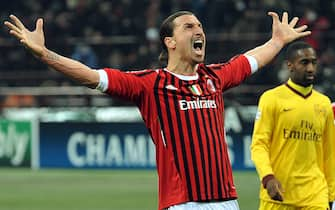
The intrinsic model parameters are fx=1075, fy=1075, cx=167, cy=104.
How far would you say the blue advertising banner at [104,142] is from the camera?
21656mm

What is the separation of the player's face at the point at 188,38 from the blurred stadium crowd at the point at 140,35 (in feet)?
47.7

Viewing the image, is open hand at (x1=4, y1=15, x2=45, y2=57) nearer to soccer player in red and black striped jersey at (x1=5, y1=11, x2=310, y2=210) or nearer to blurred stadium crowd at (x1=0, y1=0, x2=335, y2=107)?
soccer player in red and black striped jersey at (x1=5, y1=11, x2=310, y2=210)

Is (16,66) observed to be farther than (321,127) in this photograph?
Yes

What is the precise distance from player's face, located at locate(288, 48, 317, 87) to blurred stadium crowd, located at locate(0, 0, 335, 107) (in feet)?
41.0

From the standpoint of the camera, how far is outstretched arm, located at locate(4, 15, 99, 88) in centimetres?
691

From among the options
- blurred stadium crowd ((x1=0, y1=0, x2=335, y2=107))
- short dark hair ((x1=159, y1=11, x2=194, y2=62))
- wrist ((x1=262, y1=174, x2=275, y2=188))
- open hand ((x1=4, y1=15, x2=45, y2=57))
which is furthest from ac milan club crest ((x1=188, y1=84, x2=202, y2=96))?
blurred stadium crowd ((x1=0, y1=0, x2=335, y2=107))

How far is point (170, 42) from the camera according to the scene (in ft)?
24.7

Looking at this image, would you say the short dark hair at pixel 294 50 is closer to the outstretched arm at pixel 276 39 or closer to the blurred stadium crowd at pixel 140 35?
the outstretched arm at pixel 276 39

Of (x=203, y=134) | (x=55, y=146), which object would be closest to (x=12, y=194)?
(x=55, y=146)

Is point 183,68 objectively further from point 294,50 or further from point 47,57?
point 294,50

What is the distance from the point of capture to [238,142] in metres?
21.5

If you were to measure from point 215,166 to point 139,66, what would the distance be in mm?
16657

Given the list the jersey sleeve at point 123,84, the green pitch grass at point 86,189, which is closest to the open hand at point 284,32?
the jersey sleeve at point 123,84

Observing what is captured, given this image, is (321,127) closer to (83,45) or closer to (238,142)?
(238,142)
